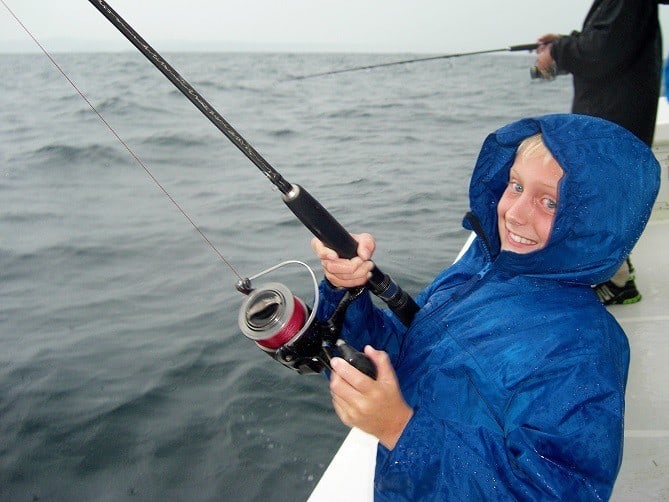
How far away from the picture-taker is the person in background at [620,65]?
2758mm

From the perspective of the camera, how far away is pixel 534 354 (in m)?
1.32

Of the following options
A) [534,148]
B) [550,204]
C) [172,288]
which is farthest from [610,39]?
[172,288]

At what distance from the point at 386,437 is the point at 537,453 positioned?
325 millimetres

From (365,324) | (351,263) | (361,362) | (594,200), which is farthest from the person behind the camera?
(365,324)

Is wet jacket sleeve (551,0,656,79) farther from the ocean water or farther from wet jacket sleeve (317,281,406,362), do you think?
the ocean water

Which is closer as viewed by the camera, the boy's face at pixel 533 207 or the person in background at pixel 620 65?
the boy's face at pixel 533 207

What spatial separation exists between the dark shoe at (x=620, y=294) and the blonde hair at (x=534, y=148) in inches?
64.4

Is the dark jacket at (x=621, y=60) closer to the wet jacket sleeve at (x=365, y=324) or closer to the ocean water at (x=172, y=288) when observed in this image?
the wet jacket sleeve at (x=365, y=324)

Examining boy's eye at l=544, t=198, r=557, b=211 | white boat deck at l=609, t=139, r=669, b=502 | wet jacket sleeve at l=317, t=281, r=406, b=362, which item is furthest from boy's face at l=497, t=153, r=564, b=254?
white boat deck at l=609, t=139, r=669, b=502

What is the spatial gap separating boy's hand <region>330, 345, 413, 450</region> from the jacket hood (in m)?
0.56

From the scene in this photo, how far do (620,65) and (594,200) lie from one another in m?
1.83

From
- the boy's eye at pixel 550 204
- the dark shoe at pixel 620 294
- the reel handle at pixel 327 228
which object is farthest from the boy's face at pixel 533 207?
the dark shoe at pixel 620 294

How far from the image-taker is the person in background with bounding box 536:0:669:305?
2.76m

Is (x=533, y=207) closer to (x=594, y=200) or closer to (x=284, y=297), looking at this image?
(x=594, y=200)
